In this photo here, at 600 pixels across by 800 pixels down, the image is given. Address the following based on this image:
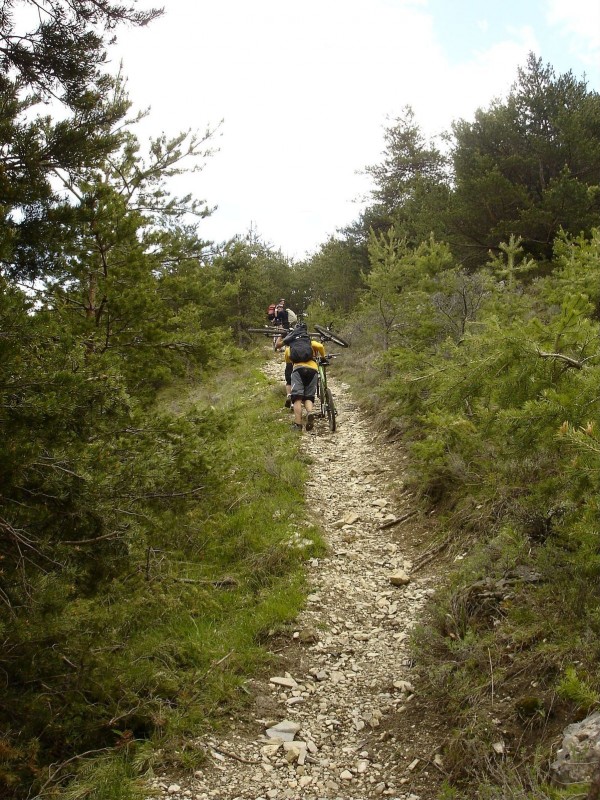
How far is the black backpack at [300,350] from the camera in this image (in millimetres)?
10719

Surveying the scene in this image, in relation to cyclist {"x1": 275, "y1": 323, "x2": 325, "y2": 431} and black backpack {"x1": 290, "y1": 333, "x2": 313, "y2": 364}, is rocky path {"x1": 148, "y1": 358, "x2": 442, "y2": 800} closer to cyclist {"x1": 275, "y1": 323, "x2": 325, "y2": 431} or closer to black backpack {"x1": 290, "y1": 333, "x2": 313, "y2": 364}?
cyclist {"x1": 275, "y1": 323, "x2": 325, "y2": 431}

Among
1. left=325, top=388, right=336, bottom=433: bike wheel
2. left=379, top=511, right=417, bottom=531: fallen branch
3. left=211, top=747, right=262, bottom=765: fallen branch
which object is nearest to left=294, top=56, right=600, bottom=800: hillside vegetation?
left=379, top=511, right=417, bottom=531: fallen branch

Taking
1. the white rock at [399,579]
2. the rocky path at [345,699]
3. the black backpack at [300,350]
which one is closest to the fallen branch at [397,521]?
the rocky path at [345,699]

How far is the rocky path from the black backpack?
12.6 ft

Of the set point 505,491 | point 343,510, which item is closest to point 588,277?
point 505,491

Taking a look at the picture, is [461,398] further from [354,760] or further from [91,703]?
[91,703]

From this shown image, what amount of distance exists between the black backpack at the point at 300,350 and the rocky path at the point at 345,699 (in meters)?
3.84

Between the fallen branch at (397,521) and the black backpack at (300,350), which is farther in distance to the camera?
the black backpack at (300,350)

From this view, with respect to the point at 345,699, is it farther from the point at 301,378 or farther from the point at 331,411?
the point at 331,411

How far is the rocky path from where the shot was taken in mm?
3453

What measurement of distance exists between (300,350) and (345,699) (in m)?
7.15

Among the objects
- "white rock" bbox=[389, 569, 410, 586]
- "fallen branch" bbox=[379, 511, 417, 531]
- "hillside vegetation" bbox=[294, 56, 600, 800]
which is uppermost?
"hillside vegetation" bbox=[294, 56, 600, 800]

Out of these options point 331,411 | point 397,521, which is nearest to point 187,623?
point 397,521

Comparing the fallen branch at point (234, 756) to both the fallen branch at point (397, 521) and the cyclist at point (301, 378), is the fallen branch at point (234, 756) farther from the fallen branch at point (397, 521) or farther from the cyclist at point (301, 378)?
the cyclist at point (301, 378)
